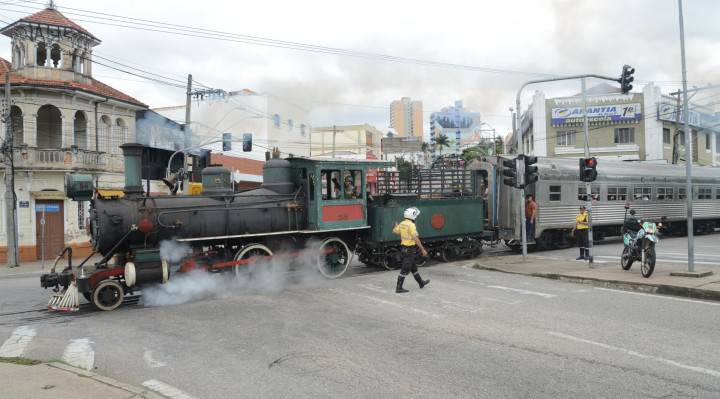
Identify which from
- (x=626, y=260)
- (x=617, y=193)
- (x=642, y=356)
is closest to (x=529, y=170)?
(x=626, y=260)

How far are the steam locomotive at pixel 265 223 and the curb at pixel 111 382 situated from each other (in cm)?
378

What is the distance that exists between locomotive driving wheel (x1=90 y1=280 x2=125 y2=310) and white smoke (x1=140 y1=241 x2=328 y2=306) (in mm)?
529

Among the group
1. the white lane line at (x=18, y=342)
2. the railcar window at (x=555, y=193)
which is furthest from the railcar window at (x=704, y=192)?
the white lane line at (x=18, y=342)

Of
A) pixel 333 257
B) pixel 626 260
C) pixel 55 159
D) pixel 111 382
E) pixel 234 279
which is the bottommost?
pixel 111 382

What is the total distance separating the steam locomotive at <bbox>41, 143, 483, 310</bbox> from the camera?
358 inches

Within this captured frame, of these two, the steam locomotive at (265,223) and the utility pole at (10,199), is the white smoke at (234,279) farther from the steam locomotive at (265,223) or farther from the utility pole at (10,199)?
the utility pole at (10,199)

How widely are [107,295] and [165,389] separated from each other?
4.76m

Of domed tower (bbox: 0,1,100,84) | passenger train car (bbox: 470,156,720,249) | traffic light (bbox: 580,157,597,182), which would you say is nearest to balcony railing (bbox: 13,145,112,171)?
domed tower (bbox: 0,1,100,84)

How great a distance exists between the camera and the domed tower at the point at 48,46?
2192 centimetres

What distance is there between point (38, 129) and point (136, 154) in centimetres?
1684

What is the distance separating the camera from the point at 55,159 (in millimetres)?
21766

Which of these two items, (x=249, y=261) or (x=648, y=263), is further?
(x=249, y=261)

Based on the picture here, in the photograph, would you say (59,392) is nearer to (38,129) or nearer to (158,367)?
(158,367)

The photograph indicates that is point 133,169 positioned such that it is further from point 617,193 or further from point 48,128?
point 617,193
